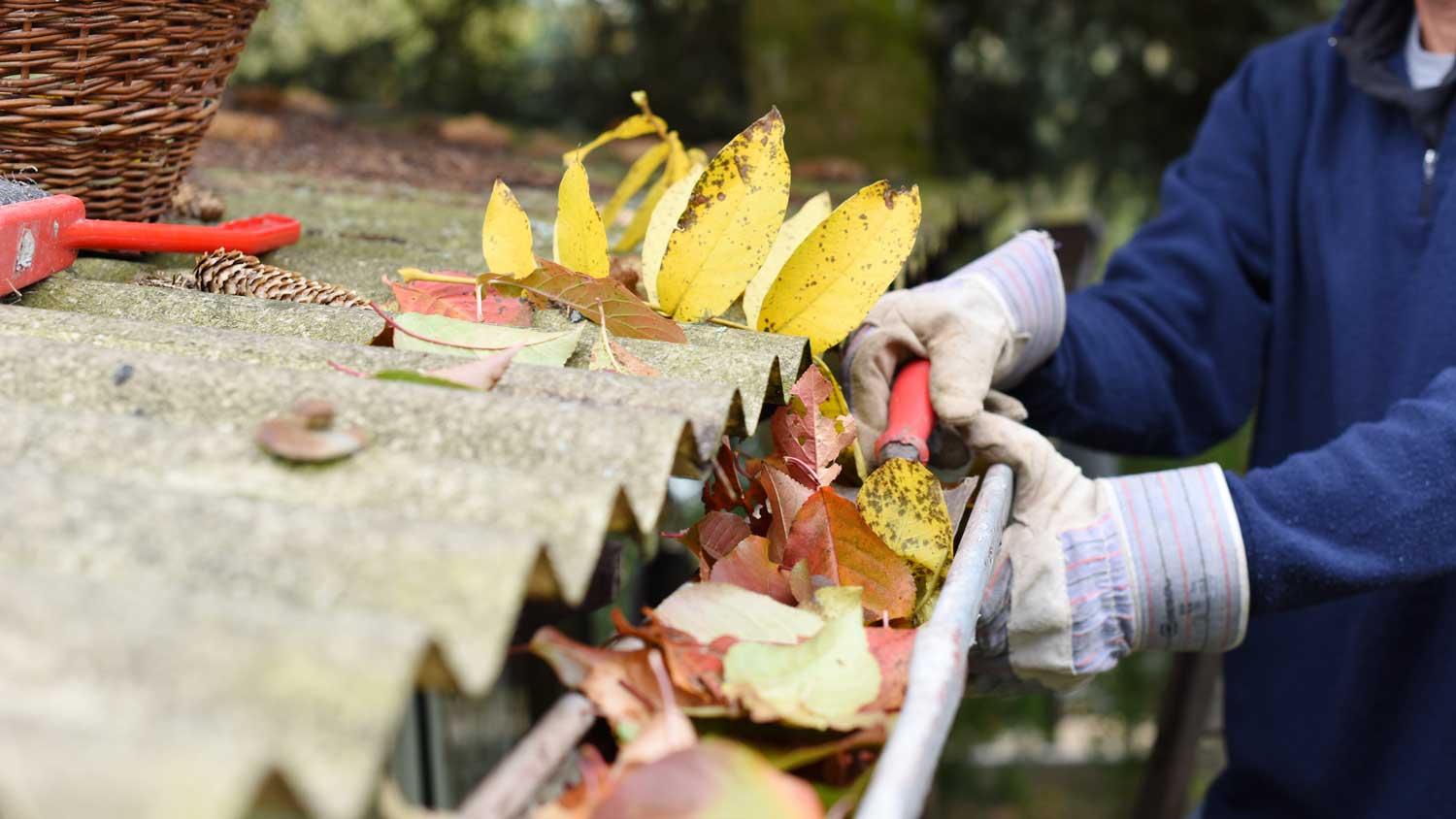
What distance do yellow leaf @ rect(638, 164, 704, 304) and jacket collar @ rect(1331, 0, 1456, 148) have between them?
1200 mm

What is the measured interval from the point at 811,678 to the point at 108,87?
39.5 inches

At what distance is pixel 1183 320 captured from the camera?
194 centimetres

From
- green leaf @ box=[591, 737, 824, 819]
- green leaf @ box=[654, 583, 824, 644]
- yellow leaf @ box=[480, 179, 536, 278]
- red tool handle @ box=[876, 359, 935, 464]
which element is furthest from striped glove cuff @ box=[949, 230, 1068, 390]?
green leaf @ box=[591, 737, 824, 819]

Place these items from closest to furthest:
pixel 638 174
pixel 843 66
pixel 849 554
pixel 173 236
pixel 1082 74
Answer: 1. pixel 849 554
2. pixel 173 236
3. pixel 638 174
4. pixel 843 66
5. pixel 1082 74

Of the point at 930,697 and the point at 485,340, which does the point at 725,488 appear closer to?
the point at 485,340

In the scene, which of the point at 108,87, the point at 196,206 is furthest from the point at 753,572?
the point at 196,206

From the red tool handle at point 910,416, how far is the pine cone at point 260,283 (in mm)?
514

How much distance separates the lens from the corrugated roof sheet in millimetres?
476

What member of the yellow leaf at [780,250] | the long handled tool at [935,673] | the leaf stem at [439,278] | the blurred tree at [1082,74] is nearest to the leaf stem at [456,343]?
the leaf stem at [439,278]

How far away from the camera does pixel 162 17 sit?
1286 mm

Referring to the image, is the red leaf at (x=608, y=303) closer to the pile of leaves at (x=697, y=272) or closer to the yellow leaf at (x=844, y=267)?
the pile of leaves at (x=697, y=272)

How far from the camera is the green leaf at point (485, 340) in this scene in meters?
1.02

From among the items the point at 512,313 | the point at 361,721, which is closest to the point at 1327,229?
the point at 512,313

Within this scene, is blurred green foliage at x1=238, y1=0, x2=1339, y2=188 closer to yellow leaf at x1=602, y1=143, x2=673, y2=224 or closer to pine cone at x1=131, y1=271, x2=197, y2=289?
yellow leaf at x1=602, y1=143, x2=673, y2=224
